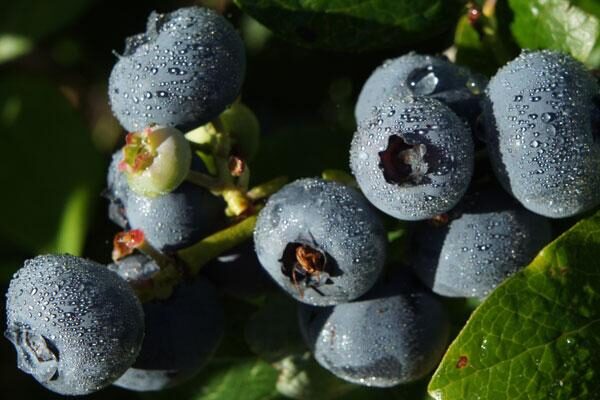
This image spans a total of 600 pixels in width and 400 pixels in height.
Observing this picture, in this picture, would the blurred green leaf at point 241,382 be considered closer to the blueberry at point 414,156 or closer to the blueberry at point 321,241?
the blueberry at point 321,241

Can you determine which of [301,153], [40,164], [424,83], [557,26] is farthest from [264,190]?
[40,164]

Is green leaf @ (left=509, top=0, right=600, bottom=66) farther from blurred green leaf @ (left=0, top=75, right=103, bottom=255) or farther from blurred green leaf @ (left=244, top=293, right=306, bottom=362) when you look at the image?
blurred green leaf @ (left=0, top=75, right=103, bottom=255)

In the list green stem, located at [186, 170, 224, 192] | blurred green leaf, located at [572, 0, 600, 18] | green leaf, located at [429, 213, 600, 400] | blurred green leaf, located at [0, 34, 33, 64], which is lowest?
blurred green leaf, located at [0, 34, 33, 64]

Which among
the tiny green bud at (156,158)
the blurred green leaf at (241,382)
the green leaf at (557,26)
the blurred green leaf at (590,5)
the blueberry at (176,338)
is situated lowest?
the blurred green leaf at (241,382)

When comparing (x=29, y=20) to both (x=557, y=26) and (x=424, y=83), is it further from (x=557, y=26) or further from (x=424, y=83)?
(x=557, y=26)

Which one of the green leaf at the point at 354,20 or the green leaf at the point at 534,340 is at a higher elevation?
the green leaf at the point at 354,20

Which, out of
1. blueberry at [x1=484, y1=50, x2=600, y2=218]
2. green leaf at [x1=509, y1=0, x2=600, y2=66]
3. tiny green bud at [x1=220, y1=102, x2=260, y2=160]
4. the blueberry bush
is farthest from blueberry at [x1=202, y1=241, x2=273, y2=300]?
green leaf at [x1=509, y1=0, x2=600, y2=66]

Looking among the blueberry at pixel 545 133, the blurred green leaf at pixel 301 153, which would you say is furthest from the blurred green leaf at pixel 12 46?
the blueberry at pixel 545 133

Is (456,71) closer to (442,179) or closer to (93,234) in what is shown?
(442,179)
